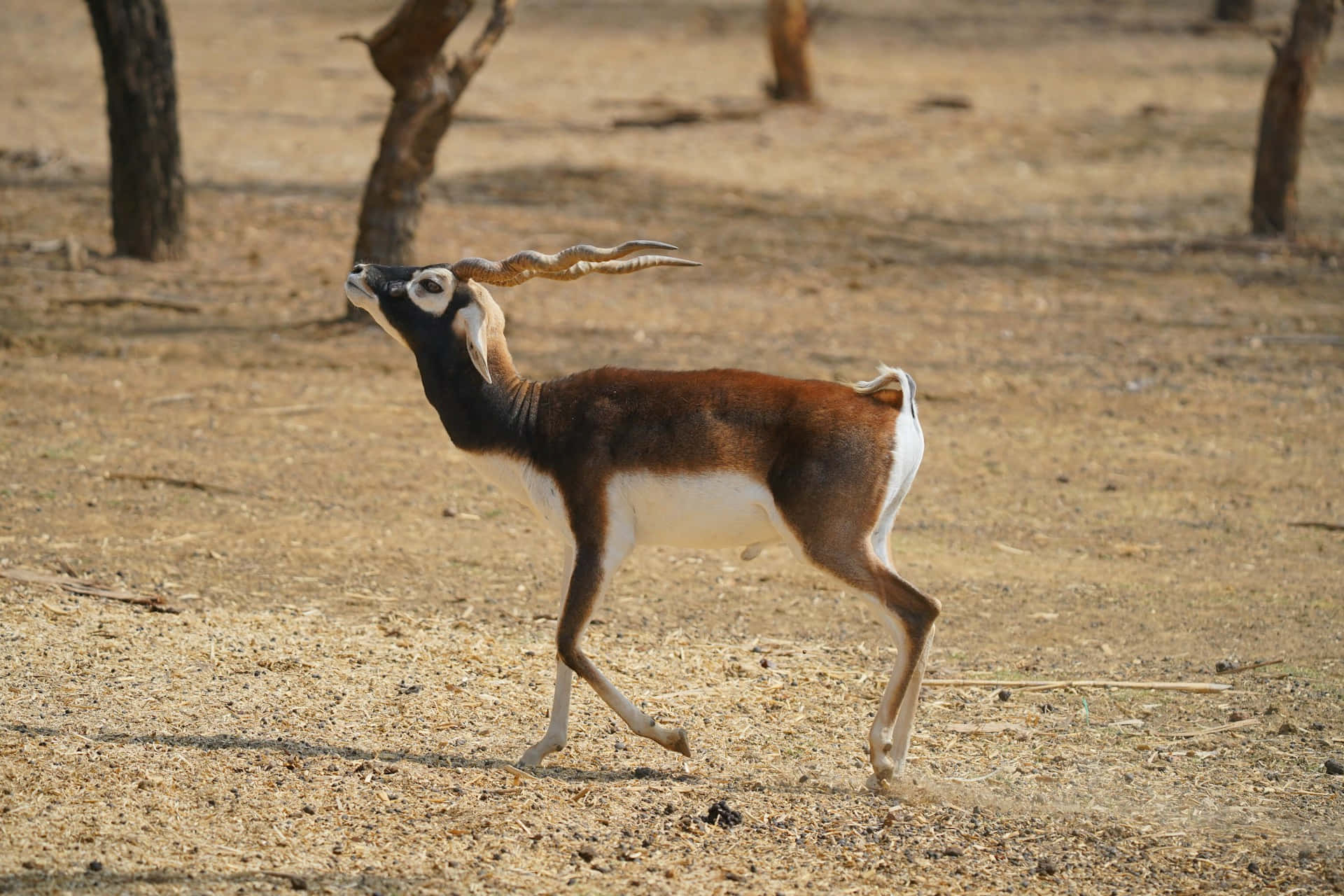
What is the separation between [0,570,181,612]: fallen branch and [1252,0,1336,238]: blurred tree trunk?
11.9 metres

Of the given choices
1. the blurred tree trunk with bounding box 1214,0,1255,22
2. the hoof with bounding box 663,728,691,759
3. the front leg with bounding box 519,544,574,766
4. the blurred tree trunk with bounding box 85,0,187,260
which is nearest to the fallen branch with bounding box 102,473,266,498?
the front leg with bounding box 519,544,574,766

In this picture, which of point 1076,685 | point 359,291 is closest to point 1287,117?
point 1076,685

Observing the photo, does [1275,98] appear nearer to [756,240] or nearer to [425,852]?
[756,240]

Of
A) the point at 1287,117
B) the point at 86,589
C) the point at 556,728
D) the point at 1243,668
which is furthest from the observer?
the point at 1287,117

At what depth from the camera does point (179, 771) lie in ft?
16.9

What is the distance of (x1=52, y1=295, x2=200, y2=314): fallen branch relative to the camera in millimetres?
12023

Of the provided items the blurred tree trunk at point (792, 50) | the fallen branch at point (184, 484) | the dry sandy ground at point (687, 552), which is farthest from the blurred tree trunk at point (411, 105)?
the blurred tree trunk at point (792, 50)

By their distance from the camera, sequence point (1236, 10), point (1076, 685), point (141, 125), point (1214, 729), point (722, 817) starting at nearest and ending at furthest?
1. point (722, 817)
2. point (1214, 729)
3. point (1076, 685)
4. point (141, 125)
5. point (1236, 10)

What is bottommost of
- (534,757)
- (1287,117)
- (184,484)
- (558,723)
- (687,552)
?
(687,552)

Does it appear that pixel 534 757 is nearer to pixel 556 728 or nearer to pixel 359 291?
pixel 556 728

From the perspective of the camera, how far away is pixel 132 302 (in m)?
12.1

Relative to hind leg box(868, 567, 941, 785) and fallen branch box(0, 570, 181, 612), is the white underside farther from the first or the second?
fallen branch box(0, 570, 181, 612)

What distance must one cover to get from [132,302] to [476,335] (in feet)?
25.1

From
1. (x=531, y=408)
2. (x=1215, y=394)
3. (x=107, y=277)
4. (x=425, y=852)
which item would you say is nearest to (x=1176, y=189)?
(x=1215, y=394)
